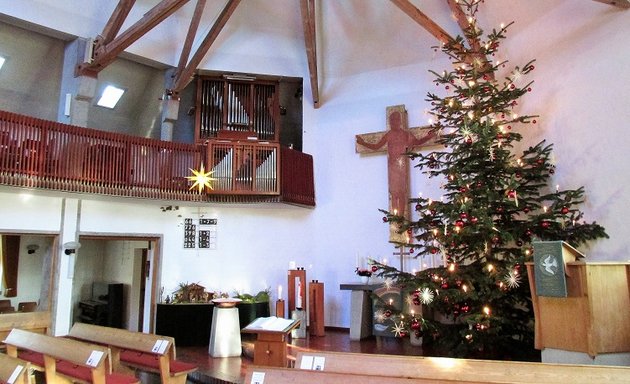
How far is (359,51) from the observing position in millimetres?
9445

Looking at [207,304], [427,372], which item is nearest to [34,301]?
[207,304]

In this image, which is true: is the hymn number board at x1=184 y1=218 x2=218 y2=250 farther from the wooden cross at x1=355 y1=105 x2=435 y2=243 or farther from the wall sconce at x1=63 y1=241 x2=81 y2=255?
the wooden cross at x1=355 y1=105 x2=435 y2=243

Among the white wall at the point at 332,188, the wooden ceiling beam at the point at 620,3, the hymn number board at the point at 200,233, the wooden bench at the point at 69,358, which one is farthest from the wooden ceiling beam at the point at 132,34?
the wooden ceiling beam at the point at 620,3

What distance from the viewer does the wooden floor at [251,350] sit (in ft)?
18.8

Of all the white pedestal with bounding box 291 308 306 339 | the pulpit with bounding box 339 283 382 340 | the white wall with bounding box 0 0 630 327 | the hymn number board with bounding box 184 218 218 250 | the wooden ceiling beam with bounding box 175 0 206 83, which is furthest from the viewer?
the hymn number board with bounding box 184 218 218 250

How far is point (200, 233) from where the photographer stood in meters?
9.26

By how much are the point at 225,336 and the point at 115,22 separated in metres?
5.51

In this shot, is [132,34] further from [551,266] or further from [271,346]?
[551,266]

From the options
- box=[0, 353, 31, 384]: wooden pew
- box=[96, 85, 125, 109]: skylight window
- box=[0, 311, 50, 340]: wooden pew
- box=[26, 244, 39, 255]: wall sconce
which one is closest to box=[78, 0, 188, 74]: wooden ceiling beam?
box=[96, 85, 125, 109]: skylight window

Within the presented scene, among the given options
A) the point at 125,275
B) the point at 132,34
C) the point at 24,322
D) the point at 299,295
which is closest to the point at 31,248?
the point at 125,275

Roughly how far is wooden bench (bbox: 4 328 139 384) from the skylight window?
6596mm

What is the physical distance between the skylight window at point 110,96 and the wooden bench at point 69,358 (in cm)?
660

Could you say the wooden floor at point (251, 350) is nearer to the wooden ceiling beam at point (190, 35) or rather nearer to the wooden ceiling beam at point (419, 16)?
the wooden ceiling beam at point (419, 16)

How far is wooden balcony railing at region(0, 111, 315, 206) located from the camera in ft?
22.7
